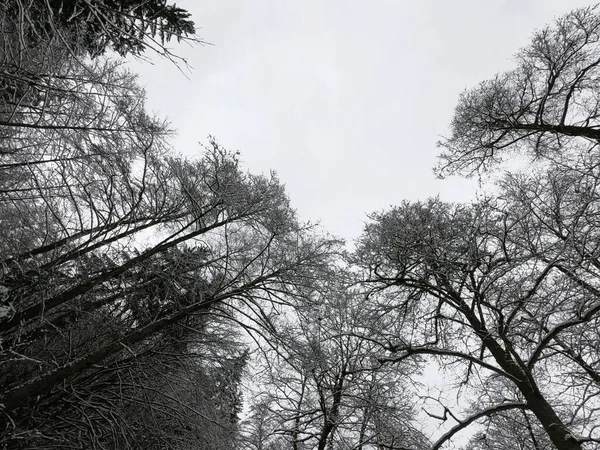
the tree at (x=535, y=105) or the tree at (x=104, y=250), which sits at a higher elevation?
the tree at (x=535, y=105)

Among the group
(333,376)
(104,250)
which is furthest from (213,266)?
(333,376)

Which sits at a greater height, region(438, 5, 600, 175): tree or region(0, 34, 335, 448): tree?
region(438, 5, 600, 175): tree

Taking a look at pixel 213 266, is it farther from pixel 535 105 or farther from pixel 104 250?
pixel 535 105

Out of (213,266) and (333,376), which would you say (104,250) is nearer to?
(213,266)

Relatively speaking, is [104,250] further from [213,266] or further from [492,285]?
[492,285]

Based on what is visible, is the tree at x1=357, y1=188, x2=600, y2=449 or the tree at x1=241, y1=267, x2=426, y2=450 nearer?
the tree at x1=357, y1=188, x2=600, y2=449

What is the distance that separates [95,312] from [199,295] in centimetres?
170

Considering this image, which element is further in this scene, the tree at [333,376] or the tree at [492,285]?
the tree at [333,376]

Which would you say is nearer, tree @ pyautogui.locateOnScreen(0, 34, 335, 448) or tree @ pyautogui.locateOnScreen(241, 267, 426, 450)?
tree @ pyautogui.locateOnScreen(0, 34, 335, 448)

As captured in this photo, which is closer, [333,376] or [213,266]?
[213,266]

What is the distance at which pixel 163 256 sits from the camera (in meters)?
6.55

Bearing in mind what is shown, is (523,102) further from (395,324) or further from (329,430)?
(329,430)

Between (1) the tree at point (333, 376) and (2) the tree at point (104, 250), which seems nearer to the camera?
(2) the tree at point (104, 250)

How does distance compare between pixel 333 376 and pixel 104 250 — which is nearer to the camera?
pixel 104 250
